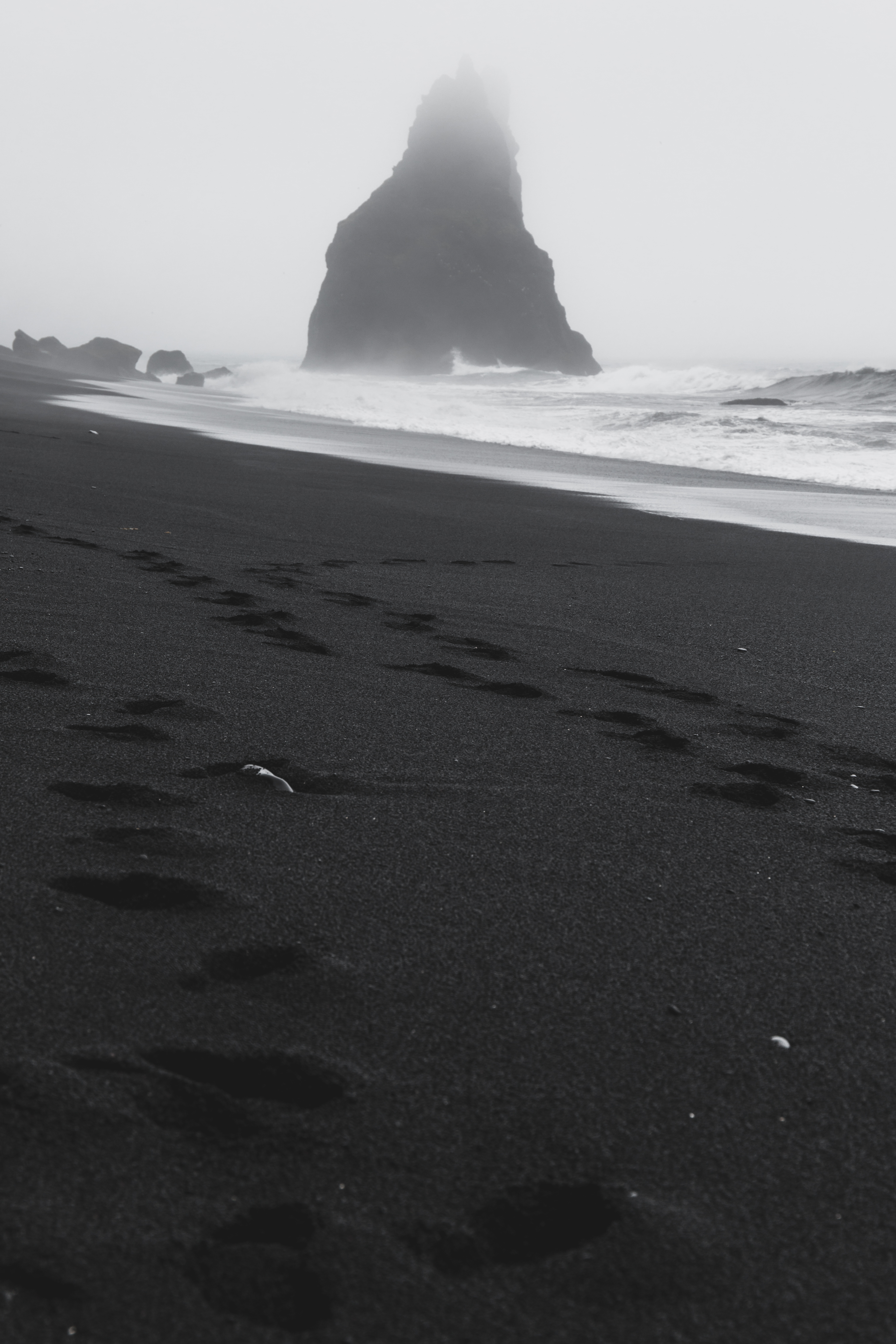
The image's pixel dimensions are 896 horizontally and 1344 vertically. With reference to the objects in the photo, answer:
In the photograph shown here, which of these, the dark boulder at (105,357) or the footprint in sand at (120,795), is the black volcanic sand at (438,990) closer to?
the footprint in sand at (120,795)

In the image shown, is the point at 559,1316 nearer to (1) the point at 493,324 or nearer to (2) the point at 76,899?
(2) the point at 76,899

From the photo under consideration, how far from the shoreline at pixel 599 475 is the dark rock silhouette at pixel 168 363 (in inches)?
2345

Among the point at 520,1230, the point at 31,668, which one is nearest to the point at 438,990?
the point at 520,1230

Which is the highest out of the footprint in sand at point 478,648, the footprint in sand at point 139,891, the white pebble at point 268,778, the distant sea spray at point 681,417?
the distant sea spray at point 681,417

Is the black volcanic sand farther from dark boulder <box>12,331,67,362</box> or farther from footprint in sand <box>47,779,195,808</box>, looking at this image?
dark boulder <box>12,331,67,362</box>

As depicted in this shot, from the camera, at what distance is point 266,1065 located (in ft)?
4.62

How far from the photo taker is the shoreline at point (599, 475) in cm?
857

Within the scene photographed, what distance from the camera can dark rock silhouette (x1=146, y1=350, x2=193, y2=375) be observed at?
7575 centimetres

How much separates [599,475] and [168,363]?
2772 inches

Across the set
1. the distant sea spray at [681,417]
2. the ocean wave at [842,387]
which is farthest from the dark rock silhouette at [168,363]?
the ocean wave at [842,387]

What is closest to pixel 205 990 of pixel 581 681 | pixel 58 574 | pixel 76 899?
pixel 76 899

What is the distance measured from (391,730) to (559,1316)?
1.89 meters

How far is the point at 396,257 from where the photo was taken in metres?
74.6

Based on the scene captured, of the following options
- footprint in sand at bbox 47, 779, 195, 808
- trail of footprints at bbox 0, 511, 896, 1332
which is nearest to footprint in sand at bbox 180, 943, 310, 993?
trail of footprints at bbox 0, 511, 896, 1332
